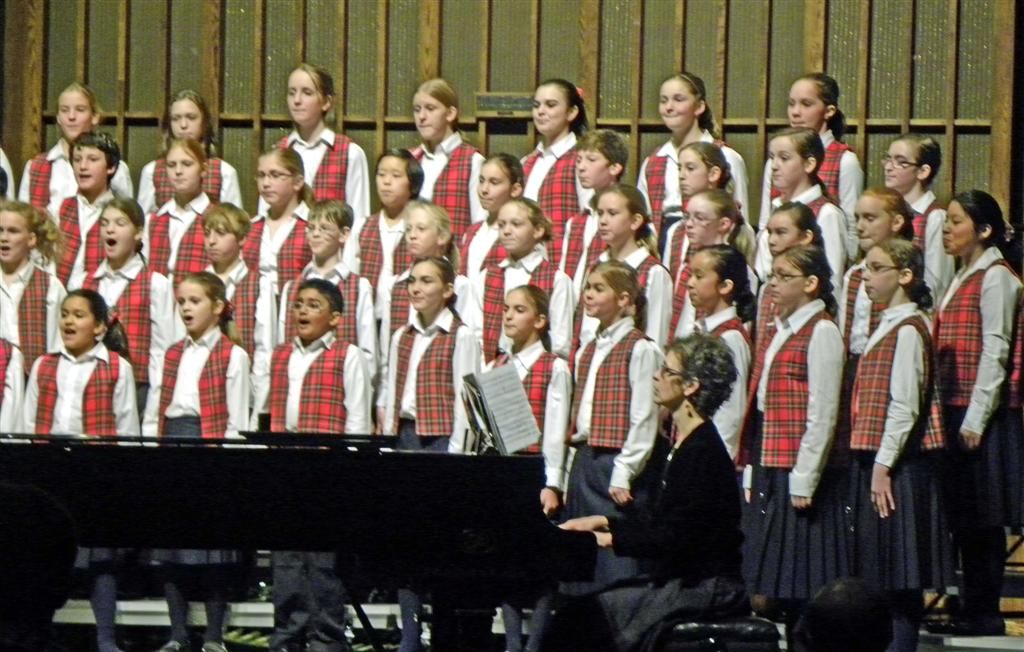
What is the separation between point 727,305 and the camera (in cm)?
585

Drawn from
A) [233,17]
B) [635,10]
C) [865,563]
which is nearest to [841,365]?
[865,563]

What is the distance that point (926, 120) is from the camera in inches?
309

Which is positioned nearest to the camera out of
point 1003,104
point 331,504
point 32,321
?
point 331,504

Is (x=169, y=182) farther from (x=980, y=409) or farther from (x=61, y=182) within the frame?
(x=980, y=409)

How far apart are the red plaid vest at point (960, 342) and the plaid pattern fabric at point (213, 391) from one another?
7.71 feet

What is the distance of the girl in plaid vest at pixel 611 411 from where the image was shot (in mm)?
5727

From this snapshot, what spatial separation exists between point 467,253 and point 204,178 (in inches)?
50.7

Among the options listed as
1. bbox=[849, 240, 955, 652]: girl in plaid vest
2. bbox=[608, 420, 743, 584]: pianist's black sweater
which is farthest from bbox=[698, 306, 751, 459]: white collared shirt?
bbox=[608, 420, 743, 584]: pianist's black sweater

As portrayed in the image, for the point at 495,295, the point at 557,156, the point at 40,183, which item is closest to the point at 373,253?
the point at 495,295

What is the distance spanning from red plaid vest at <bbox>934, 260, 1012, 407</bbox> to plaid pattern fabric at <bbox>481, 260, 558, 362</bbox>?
1.34 metres

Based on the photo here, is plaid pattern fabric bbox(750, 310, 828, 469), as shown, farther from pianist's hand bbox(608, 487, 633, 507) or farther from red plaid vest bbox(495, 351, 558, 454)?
red plaid vest bbox(495, 351, 558, 454)

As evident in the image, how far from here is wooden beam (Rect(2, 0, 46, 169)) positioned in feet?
27.9

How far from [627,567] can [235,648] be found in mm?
1313

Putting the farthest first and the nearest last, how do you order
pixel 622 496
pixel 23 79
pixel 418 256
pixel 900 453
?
1. pixel 23 79
2. pixel 418 256
3. pixel 622 496
4. pixel 900 453
